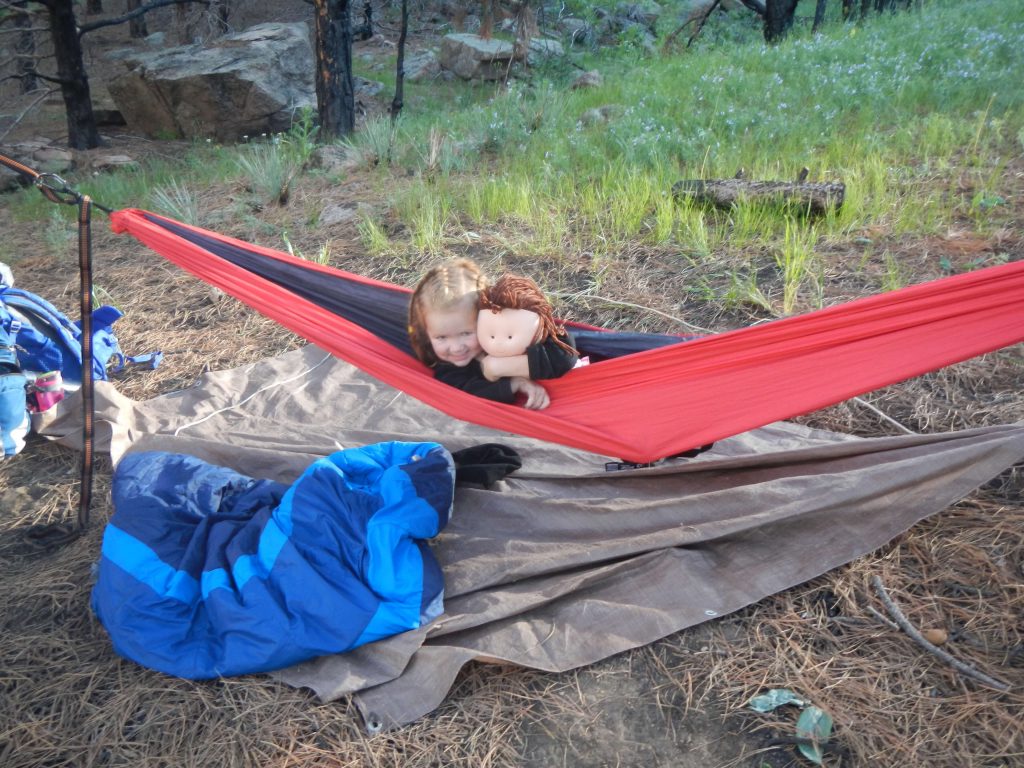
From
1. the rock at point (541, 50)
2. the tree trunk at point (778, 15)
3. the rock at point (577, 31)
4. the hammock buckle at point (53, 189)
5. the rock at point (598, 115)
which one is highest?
the tree trunk at point (778, 15)

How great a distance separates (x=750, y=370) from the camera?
1618 millimetres

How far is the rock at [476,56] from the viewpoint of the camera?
9.03 metres

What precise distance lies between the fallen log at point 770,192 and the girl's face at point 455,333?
171cm

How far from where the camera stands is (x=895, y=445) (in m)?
1.74

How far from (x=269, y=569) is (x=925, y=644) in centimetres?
129

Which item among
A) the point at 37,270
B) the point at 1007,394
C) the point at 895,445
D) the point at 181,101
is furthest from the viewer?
the point at 181,101

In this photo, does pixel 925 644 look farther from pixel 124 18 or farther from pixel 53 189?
pixel 124 18

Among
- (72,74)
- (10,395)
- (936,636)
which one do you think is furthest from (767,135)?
(72,74)

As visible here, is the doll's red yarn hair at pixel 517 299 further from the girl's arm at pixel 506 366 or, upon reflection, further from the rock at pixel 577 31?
the rock at pixel 577 31

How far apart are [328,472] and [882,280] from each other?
2.01 meters

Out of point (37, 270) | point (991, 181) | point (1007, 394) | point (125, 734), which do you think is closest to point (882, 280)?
point (1007, 394)

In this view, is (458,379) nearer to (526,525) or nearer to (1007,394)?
(526,525)

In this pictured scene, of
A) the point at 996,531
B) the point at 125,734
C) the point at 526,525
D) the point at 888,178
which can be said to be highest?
the point at 888,178

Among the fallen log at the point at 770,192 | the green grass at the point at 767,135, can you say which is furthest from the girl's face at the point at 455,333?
the fallen log at the point at 770,192
